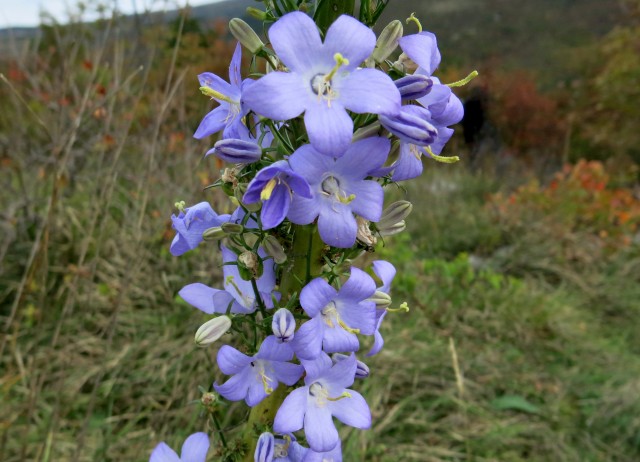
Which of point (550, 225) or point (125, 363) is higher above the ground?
point (125, 363)

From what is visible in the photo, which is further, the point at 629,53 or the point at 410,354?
the point at 629,53

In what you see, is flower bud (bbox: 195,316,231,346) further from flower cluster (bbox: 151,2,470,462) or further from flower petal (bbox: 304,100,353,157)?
flower petal (bbox: 304,100,353,157)

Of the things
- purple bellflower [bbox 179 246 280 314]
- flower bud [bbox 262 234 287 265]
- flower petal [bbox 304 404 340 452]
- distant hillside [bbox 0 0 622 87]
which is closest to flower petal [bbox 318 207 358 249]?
flower bud [bbox 262 234 287 265]

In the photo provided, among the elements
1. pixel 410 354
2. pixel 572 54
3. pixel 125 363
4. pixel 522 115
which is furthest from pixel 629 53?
pixel 125 363

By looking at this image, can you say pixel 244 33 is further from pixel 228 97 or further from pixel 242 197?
pixel 242 197

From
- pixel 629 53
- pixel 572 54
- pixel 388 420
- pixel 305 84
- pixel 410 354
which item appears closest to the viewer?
pixel 305 84

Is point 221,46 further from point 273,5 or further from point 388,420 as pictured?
point 273,5

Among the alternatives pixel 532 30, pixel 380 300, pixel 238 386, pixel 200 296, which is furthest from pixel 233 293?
pixel 532 30

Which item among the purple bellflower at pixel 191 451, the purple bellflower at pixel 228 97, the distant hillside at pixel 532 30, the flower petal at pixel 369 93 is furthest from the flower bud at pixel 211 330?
the distant hillside at pixel 532 30
